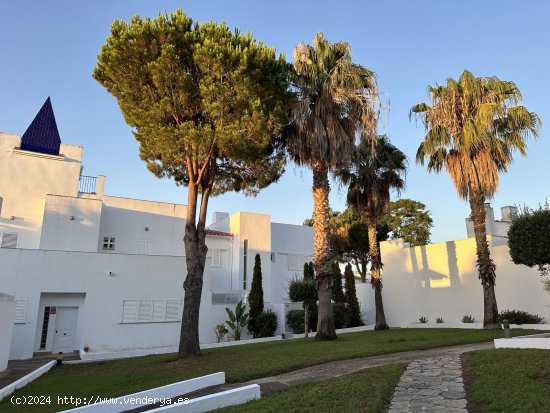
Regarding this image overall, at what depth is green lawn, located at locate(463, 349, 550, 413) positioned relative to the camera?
6.40 metres

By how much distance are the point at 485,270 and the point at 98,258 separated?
739 inches

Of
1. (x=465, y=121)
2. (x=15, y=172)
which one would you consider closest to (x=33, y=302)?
(x=15, y=172)

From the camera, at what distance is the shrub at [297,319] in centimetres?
2444

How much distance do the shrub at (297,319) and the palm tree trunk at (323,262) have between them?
7.39 metres

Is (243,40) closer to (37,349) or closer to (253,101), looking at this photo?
(253,101)

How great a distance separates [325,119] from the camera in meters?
17.7

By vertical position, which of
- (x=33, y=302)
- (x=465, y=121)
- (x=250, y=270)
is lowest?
(x=33, y=302)

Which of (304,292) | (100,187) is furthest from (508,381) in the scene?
(100,187)

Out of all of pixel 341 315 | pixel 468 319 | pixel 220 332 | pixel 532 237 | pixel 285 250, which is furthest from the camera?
pixel 285 250

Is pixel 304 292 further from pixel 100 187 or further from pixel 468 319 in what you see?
pixel 100 187

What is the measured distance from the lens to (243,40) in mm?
14172

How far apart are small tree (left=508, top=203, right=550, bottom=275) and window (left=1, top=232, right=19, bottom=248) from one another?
953 inches

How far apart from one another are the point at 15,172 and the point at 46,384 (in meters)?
16.8

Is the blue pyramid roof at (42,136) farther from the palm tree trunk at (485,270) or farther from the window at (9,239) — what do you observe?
the palm tree trunk at (485,270)
